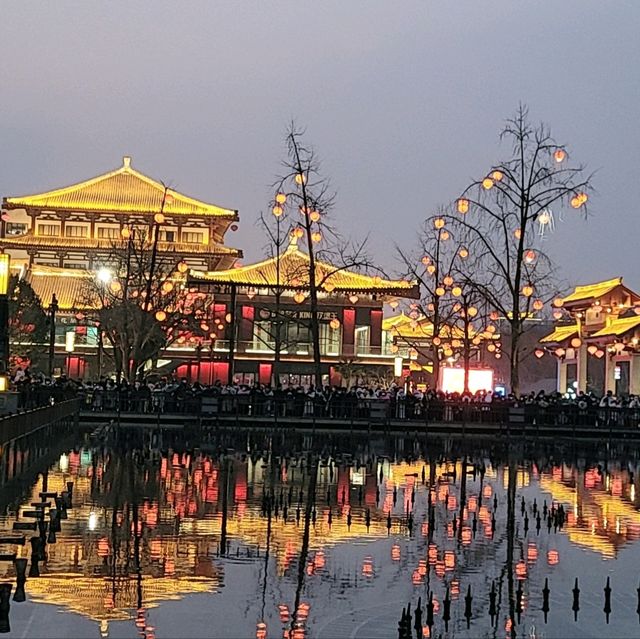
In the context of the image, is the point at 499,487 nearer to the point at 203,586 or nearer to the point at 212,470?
the point at 212,470

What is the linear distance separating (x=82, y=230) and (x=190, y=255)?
Result: 6.97 m

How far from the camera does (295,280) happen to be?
58906 mm

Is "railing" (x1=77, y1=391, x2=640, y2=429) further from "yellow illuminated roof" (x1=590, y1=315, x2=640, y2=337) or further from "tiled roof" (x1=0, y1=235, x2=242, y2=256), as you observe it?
"tiled roof" (x1=0, y1=235, x2=242, y2=256)

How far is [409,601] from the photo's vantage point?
10.7 m

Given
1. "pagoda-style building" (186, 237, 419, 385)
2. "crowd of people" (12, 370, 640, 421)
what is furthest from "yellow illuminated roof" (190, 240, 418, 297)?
"crowd of people" (12, 370, 640, 421)

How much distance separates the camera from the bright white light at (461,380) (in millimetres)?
41562

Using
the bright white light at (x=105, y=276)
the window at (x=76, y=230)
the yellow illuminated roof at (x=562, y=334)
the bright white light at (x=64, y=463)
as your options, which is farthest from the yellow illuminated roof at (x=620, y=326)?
the bright white light at (x=64, y=463)

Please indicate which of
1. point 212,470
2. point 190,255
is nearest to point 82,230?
point 190,255

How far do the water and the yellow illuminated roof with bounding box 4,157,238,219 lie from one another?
149 ft

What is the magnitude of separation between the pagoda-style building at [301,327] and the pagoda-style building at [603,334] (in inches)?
343

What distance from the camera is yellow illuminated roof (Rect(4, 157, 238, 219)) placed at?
224 feet

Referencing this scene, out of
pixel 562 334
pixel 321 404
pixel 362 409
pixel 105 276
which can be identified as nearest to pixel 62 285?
pixel 105 276

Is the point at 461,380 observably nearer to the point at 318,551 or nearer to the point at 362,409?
the point at 362,409

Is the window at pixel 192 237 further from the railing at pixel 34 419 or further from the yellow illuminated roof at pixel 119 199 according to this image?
the railing at pixel 34 419
